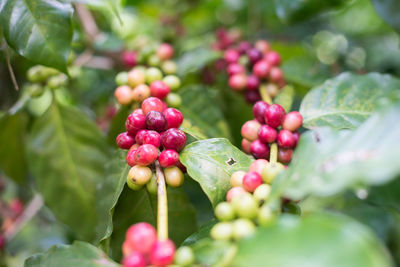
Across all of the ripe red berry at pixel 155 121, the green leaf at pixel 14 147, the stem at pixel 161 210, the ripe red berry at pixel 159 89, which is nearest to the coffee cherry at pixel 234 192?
the stem at pixel 161 210

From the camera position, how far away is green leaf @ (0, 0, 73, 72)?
0.91 meters

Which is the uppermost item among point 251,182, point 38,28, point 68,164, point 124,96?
point 38,28

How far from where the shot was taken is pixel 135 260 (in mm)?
533

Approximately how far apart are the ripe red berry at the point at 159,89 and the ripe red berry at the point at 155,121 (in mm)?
195

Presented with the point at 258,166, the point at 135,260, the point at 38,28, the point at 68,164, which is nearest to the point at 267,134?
the point at 258,166

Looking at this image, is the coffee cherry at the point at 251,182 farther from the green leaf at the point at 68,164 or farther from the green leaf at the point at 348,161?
the green leaf at the point at 68,164

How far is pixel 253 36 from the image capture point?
6.40 ft

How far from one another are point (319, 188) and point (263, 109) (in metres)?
0.40

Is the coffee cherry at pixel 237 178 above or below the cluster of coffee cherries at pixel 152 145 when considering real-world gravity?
below

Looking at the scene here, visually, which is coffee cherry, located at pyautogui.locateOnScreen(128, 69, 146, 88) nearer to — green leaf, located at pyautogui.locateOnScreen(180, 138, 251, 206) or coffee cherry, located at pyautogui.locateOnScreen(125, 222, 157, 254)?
green leaf, located at pyautogui.locateOnScreen(180, 138, 251, 206)

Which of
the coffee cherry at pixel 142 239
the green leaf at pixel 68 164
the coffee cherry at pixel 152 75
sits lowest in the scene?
the green leaf at pixel 68 164

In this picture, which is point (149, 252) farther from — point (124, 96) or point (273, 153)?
point (124, 96)

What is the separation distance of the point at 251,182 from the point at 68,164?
805 mm

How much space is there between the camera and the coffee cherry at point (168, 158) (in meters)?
0.77
